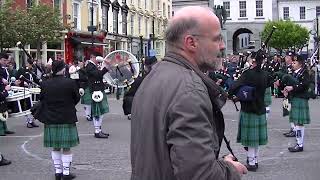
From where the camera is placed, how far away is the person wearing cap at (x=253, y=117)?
26.6 ft

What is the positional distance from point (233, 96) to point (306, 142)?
339cm

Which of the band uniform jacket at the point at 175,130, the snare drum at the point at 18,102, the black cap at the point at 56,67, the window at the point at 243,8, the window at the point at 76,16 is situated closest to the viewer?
the band uniform jacket at the point at 175,130

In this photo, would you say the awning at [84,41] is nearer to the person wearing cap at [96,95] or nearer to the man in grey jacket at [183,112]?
the person wearing cap at [96,95]

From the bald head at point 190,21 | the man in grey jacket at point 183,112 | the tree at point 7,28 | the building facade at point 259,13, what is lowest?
the man in grey jacket at point 183,112

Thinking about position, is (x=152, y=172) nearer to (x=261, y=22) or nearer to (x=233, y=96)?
(x=233, y=96)

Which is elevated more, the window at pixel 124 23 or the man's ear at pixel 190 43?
the window at pixel 124 23

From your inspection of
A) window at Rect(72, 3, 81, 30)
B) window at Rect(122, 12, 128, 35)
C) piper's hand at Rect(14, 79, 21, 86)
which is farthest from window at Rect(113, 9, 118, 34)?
piper's hand at Rect(14, 79, 21, 86)

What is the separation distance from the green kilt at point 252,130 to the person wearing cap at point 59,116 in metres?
2.59

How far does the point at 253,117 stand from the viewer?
8156 mm

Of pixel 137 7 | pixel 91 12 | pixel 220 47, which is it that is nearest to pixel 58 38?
pixel 91 12

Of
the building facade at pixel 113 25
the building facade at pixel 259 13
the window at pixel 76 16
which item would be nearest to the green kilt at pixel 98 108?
the building facade at pixel 113 25

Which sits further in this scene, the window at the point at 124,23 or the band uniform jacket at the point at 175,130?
the window at the point at 124,23

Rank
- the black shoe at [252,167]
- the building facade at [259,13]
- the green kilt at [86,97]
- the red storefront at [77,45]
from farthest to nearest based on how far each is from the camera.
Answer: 1. the building facade at [259,13]
2. the red storefront at [77,45]
3. the green kilt at [86,97]
4. the black shoe at [252,167]

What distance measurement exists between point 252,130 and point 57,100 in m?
2.99
